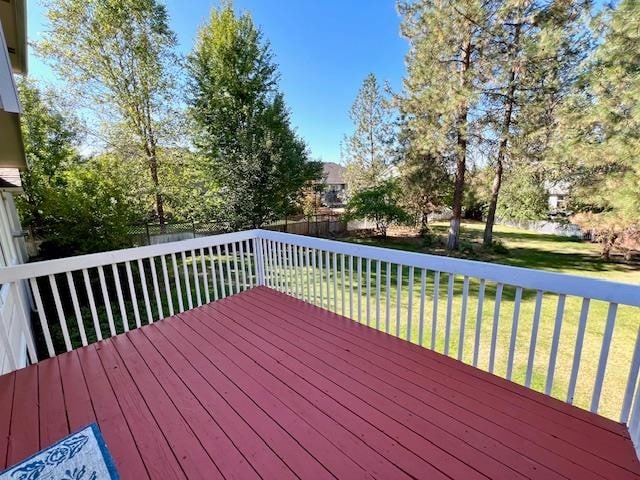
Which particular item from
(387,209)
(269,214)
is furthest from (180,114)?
(387,209)

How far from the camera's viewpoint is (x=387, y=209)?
13062 millimetres

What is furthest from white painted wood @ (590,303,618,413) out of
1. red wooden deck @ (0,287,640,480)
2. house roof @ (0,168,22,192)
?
house roof @ (0,168,22,192)

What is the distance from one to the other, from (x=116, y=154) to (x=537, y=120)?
589 inches

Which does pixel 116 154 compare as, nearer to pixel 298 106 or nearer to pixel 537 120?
pixel 298 106

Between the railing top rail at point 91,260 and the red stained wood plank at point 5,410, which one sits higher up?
the railing top rail at point 91,260

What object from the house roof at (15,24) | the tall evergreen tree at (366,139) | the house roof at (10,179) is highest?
the tall evergreen tree at (366,139)

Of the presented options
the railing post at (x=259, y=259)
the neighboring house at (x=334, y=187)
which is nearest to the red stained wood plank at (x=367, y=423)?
the railing post at (x=259, y=259)

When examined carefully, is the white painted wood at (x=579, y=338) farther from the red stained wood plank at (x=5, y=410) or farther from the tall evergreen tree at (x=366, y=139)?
the tall evergreen tree at (x=366, y=139)

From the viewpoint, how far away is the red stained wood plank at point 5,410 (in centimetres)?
153

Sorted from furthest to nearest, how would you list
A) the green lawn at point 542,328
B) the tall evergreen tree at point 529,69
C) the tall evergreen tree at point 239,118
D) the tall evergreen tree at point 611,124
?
the tall evergreen tree at point 239,118
the tall evergreen tree at point 529,69
the tall evergreen tree at point 611,124
the green lawn at point 542,328

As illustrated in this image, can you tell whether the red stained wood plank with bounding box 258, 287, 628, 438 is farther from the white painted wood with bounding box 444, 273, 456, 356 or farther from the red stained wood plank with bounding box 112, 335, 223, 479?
the red stained wood plank with bounding box 112, 335, 223, 479

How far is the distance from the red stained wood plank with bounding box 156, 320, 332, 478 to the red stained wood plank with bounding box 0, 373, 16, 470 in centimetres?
102

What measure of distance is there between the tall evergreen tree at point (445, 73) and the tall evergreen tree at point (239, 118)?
5035 millimetres

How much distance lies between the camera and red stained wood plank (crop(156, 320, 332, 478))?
56.1 inches
